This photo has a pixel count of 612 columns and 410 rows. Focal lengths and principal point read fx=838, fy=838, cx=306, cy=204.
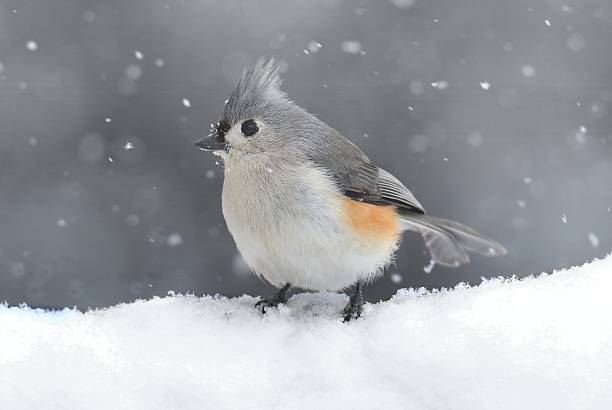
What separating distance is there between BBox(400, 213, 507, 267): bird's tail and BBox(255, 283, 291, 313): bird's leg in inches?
16.5

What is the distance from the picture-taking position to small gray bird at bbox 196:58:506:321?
234 centimetres

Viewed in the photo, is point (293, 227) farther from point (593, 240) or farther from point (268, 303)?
point (593, 240)

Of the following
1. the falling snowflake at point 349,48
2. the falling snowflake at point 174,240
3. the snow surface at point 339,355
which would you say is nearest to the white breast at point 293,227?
the snow surface at point 339,355

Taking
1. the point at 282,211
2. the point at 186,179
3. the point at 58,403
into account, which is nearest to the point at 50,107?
the point at 186,179

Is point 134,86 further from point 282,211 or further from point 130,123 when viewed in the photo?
point 282,211

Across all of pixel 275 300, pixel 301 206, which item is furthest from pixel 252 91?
pixel 275 300

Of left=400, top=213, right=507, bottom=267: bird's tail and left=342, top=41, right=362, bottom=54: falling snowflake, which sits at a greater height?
left=342, top=41, right=362, bottom=54: falling snowflake

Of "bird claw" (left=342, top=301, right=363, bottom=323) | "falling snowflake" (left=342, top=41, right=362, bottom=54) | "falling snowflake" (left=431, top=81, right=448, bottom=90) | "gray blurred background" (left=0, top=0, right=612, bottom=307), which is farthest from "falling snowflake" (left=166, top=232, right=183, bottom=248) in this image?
"bird claw" (left=342, top=301, right=363, bottom=323)

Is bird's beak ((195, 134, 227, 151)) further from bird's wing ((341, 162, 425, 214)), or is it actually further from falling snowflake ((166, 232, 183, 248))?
falling snowflake ((166, 232, 183, 248))

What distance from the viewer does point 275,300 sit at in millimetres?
2373

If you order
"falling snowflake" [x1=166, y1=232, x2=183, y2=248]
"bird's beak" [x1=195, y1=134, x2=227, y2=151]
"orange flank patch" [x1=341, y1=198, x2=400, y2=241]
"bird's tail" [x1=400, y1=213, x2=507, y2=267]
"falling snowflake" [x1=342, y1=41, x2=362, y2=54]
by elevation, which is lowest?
"falling snowflake" [x1=166, y1=232, x2=183, y2=248]

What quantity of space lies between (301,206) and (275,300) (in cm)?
28

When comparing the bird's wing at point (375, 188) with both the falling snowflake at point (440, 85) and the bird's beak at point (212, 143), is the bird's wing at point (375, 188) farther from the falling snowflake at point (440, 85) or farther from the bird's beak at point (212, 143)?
the falling snowflake at point (440, 85)

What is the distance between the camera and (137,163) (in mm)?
4336
